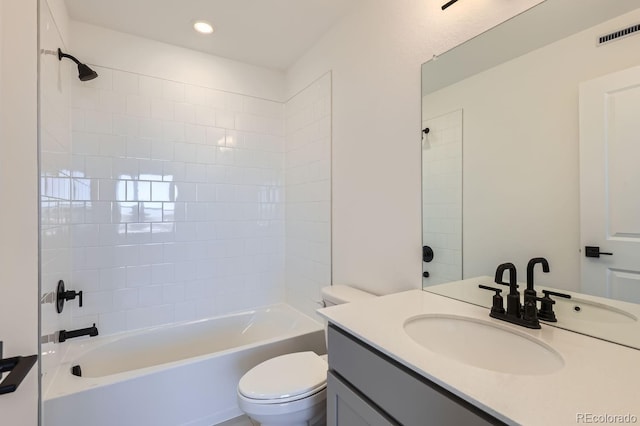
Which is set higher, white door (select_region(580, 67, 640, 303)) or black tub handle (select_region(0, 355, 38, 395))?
white door (select_region(580, 67, 640, 303))

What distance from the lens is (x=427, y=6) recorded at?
1399 mm

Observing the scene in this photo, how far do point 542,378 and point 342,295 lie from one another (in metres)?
1.13

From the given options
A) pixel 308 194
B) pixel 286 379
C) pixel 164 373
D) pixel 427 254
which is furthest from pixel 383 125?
pixel 164 373

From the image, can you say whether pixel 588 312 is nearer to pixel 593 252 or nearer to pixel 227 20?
pixel 593 252

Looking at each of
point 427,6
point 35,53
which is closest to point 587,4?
point 427,6

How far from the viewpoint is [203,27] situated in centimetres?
204

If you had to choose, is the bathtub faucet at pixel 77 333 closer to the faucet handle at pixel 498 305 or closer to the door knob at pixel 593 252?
the faucet handle at pixel 498 305

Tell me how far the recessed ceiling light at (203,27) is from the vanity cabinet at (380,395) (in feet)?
6.93

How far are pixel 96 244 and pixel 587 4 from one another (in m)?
2.80

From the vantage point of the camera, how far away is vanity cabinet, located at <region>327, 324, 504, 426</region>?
2.19 feet

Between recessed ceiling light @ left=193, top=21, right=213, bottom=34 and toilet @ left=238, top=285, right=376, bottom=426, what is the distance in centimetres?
220

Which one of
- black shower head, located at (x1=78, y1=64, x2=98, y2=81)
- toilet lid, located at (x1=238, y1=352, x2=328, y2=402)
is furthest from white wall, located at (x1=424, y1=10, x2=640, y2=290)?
black shower head, located at (x1=78, y1=64, x2=98, y2=81)

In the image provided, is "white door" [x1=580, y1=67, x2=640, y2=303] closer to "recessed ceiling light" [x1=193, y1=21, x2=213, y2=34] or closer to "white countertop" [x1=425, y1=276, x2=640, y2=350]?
"white countertop" [x1=425, y1=276, x2=640, y2=350]

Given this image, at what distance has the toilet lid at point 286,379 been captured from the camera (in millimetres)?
1265
